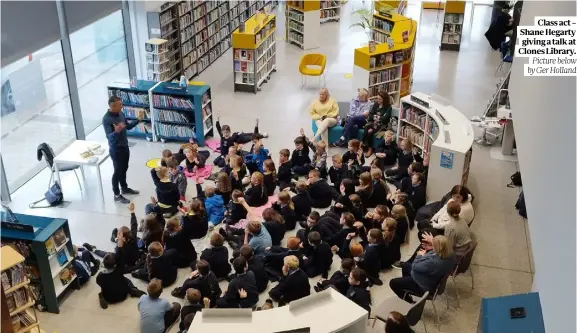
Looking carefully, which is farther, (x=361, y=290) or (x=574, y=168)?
(x=361, y=290)

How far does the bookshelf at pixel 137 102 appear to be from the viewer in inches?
470

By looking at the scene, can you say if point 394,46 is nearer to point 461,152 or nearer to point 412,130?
point 412,130

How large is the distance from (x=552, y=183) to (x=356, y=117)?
6543 millimetres

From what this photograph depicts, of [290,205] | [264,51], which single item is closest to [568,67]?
[290,205]

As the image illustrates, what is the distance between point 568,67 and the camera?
5914 millimetres

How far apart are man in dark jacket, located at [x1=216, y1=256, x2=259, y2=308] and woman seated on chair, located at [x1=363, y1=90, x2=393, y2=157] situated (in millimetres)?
4892

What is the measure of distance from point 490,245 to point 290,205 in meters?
3.06

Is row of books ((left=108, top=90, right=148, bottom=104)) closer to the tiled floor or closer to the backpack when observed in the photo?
the tiled floor

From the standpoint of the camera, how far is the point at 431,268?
7125 mm

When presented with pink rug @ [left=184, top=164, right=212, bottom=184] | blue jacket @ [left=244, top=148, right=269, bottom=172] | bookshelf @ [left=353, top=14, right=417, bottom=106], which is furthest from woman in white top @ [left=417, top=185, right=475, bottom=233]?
bookshelf @ [left=353, top=14, right=417, bottom=106]

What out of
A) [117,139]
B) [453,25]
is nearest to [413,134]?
[117,139]

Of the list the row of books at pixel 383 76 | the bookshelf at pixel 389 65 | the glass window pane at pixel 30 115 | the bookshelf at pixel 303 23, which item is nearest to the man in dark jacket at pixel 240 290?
the glass window pane at pixel 30 115

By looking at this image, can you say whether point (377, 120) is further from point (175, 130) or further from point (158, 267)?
point (158, 267)

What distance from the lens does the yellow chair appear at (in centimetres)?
1485
